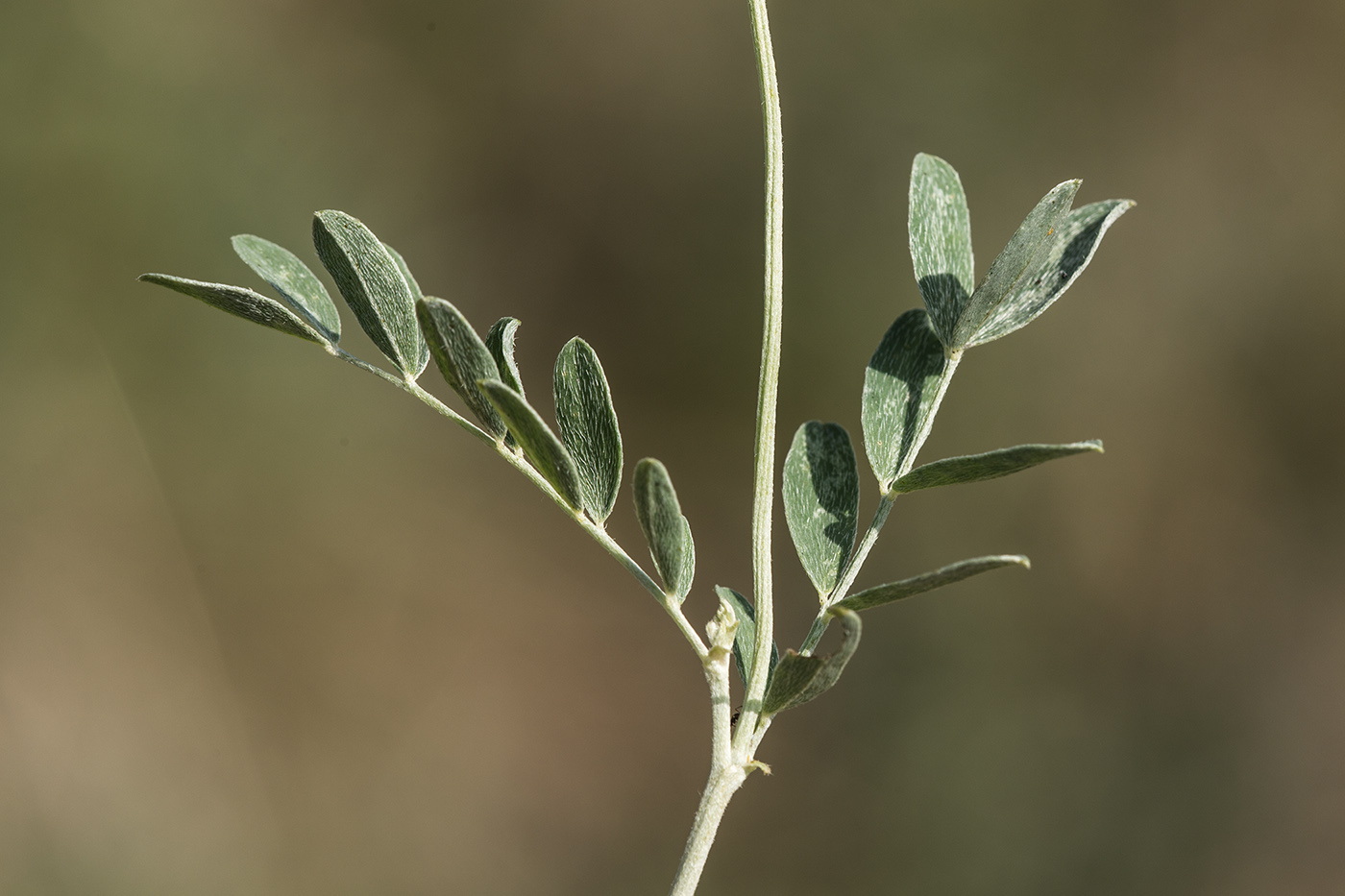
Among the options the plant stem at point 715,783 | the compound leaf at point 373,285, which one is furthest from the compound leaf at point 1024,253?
the compound leaf at point 373,285

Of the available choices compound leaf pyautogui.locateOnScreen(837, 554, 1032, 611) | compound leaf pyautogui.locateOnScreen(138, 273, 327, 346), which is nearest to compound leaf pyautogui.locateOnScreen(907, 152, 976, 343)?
compound leaf pyautogui.locateOnScreen(837, 554, 1032, 611)

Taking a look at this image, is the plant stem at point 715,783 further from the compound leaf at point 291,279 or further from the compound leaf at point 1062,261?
the compound leaf at point 291,279

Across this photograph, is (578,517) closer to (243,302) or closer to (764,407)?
(764,407)

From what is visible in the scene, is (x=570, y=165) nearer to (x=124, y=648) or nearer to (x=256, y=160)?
(x=256, y=160)

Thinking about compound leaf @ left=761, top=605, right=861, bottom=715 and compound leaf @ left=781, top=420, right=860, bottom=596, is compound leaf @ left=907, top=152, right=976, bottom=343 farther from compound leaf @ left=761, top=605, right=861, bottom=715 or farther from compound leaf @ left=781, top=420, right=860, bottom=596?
compound leaf @ left=761, top=605, right=861, bottom=715

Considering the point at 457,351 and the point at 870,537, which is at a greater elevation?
the point at 457,351

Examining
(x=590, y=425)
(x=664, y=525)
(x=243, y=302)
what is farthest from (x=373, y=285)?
(x=664, y=525)
